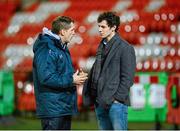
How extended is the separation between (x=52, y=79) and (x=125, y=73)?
633 mm

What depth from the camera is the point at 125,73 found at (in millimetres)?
5445

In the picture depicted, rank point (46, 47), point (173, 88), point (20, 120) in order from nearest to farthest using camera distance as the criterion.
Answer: point (46, 47), point (173, 88), point (20, 120)

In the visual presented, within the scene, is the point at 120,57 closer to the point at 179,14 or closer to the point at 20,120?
the point at 20,120

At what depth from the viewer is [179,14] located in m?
15.6

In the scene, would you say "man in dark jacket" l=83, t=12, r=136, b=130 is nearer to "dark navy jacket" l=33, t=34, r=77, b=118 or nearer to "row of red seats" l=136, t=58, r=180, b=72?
"dark navy jacket" l=33, t=34, r=77, b=118

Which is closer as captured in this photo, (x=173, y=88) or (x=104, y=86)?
(x=104, y=86)

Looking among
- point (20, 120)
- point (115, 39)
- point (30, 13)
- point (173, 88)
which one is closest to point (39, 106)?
point (115, 39)

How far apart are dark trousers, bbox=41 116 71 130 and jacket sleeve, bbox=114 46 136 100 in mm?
469

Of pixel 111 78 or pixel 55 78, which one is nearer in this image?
pixel 55 78

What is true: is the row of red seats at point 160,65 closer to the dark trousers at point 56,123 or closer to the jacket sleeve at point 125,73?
the jacket sleeve at point 125,73

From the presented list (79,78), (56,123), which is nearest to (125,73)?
(79,78)

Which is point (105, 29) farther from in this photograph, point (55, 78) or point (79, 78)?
point (55, 78)

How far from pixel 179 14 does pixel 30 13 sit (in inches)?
225

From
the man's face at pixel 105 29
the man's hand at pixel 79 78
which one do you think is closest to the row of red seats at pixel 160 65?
the man's face at pixel 105 29
